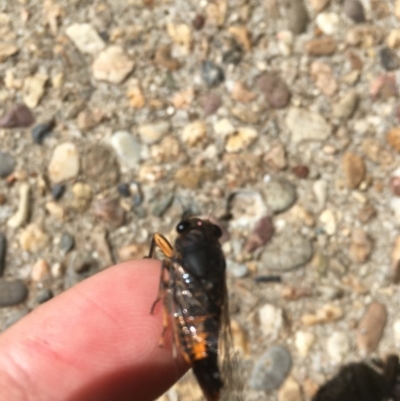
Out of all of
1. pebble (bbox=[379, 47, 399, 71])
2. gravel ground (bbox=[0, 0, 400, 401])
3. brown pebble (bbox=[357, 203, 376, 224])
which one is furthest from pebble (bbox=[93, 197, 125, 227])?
pebble (bbox=[379, 47, 399, 71])

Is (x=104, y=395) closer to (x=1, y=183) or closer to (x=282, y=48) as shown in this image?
(x=1, y=183)

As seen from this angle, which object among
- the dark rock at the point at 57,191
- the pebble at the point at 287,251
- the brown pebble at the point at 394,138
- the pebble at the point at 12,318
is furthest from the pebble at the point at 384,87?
the pebble at the point at 12,318

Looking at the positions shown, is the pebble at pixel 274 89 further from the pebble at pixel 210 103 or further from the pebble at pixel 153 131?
the pebble at pixel 153 131

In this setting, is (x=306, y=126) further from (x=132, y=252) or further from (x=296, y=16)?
(x=132, y=252)

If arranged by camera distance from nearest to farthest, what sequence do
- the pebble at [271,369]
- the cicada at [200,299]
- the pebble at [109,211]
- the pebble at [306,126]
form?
the cicada at [200,299], the pebble at [271,369], the pebble at [109,211], the pebble at [306,126]

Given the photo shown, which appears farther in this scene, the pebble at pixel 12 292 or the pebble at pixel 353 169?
the pebble at pixel 353 169

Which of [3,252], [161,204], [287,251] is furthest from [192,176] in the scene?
[3,252]

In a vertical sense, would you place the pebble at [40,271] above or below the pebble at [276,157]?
above
